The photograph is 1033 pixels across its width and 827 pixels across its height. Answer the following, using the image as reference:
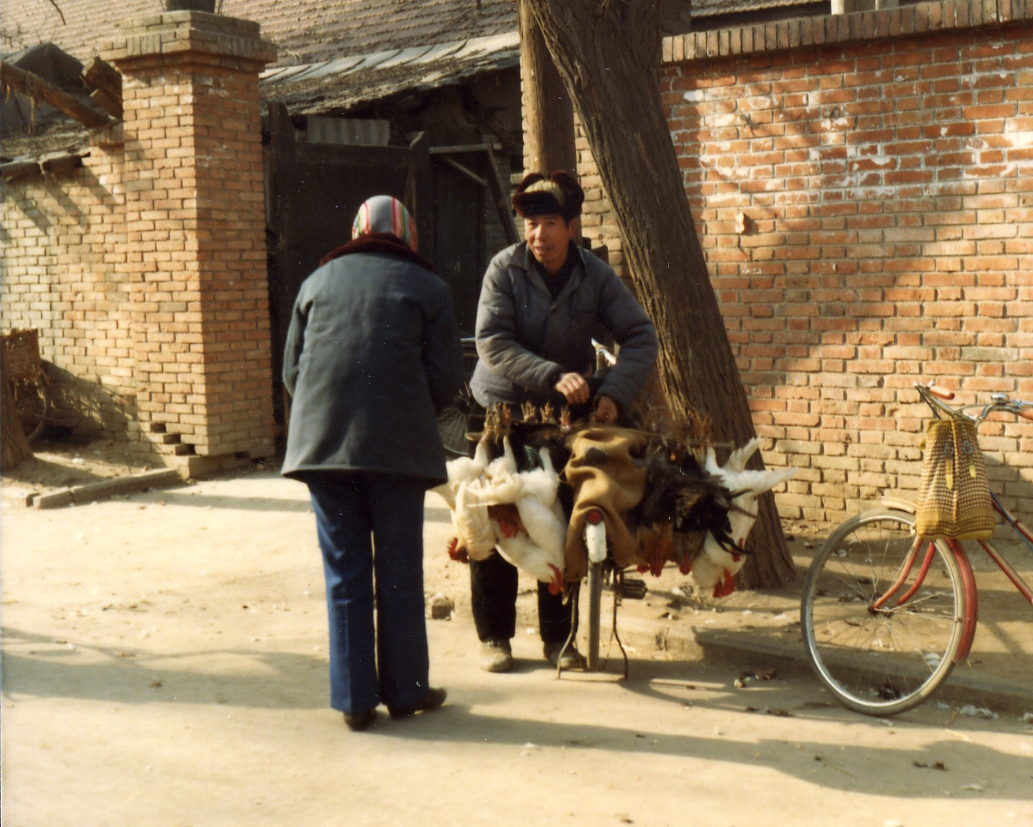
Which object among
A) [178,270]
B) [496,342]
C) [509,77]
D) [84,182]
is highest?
[509,77]

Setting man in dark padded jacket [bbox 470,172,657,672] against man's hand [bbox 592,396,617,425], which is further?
man in dark padded jacket [bbox 470,172,657,672]

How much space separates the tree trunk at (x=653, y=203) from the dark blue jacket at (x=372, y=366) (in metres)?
1.59

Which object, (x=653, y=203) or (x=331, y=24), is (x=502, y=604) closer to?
(x=653, y=203)

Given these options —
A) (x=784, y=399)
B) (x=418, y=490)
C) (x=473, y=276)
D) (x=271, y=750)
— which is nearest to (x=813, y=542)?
(x=784, y=399)

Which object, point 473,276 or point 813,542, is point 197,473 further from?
point 813,542

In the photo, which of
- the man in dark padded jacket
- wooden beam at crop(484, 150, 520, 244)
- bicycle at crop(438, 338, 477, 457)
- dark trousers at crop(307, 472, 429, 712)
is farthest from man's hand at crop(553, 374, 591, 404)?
wooden beam at crop(484, 150, 520, 244)

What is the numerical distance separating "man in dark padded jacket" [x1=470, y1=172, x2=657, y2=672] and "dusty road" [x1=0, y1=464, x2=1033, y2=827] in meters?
0.27

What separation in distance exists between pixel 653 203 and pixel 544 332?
44.8 inches

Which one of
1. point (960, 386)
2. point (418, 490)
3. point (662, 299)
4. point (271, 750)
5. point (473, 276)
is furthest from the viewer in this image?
point (473, 276)

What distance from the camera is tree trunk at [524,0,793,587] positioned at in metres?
5.67

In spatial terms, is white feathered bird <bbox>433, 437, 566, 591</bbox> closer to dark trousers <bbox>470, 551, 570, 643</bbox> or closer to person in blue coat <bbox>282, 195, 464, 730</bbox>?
person in blue coat <bbox>282, 195, 464, 730</bbox>

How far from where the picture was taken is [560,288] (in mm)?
5172

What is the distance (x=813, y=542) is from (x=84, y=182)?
734cm

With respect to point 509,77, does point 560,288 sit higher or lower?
lower
